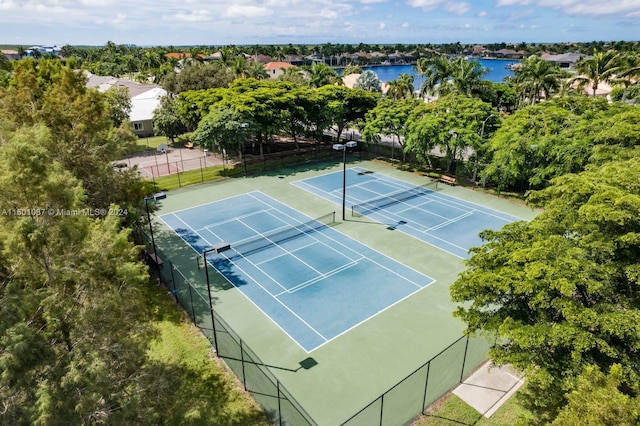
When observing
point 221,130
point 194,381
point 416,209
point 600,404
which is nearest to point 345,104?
point 221,130

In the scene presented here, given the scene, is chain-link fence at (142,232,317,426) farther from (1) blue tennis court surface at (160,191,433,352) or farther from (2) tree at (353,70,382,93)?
(2) tree at (353,70,382,93)

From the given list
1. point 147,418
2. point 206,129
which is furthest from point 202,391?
point 206,129

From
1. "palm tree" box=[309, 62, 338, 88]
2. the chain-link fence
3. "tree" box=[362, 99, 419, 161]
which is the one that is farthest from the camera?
"palm tree" box=[309, 62, 338, 88]

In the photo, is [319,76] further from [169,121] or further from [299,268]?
[299,268]

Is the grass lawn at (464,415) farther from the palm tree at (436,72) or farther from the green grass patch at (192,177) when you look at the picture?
the palm tree at (436,72)

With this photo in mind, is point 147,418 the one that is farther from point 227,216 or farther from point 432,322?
point 227,216

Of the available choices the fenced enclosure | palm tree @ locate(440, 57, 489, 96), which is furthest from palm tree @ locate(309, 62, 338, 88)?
the fenced enclosure
